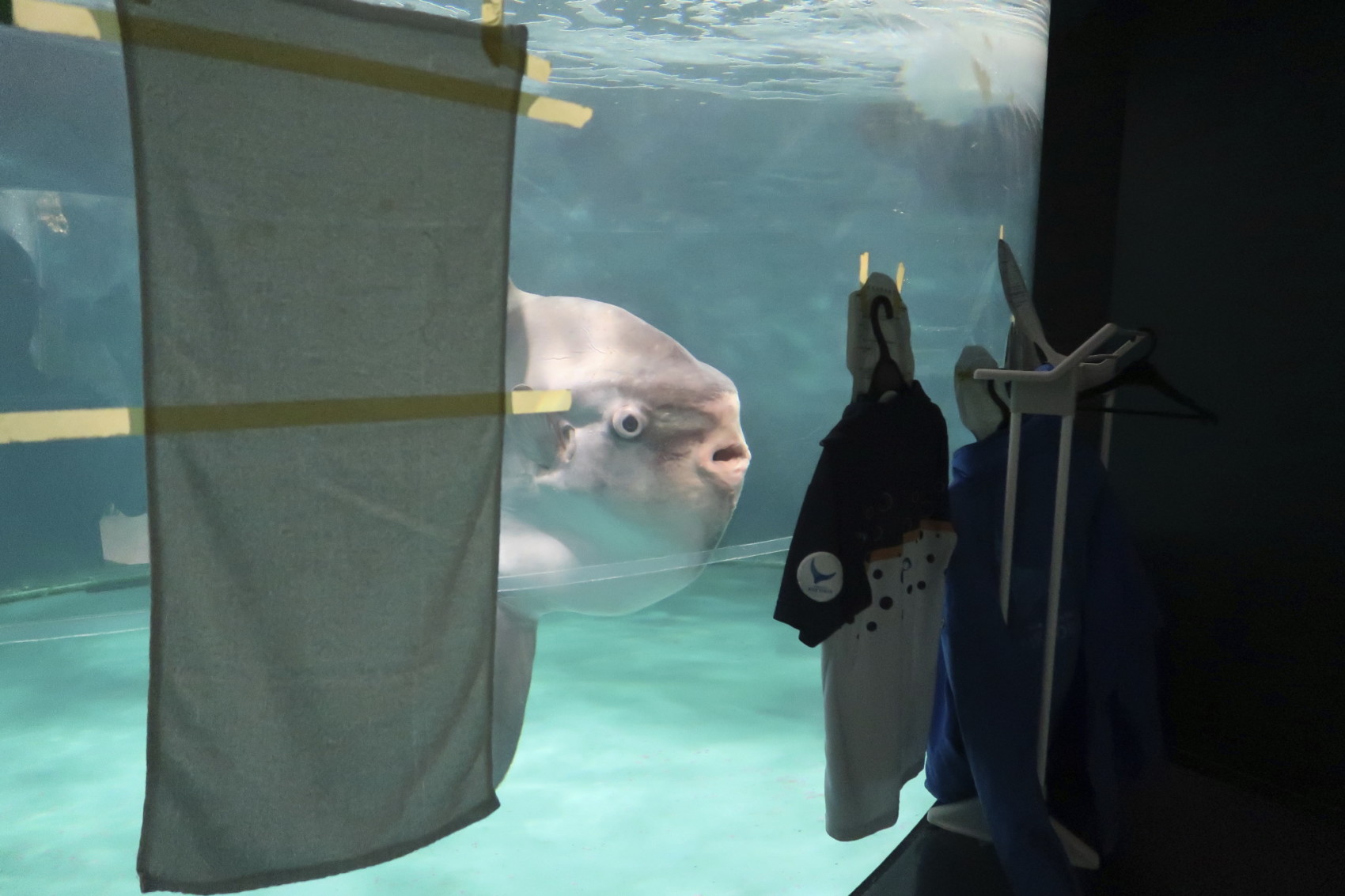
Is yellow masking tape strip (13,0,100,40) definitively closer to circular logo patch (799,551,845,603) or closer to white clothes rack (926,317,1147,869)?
circular logo patch (799,551,845,603)

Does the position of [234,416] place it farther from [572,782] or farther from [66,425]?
[572,782]

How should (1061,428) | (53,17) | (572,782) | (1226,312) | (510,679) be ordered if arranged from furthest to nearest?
1. (1226,312)
2. (572,782)
3. (1061,428)
4. (510,679)
5. (53,17)

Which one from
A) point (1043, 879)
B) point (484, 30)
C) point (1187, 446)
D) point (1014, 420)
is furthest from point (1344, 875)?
point (484, 30)

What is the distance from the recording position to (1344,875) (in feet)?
8.30

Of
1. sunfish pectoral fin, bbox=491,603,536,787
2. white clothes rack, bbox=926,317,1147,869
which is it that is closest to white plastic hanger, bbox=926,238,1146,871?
white clothes rack, bbox=926,317,1147,869

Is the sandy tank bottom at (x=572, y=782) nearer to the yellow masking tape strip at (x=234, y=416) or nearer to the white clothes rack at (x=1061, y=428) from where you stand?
the yellow masking tape strip at (x=234, y=416)

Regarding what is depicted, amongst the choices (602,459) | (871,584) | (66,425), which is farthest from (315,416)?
(871,584)

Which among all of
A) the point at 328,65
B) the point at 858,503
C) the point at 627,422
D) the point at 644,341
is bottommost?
the point at 858,503

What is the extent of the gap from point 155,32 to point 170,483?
2.13ft

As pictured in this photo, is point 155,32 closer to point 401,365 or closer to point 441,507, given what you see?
point 401,365

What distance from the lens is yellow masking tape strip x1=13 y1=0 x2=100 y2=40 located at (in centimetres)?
122

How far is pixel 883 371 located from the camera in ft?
6.88

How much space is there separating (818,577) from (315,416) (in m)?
1.09

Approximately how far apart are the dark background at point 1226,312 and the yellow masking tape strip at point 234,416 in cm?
256
